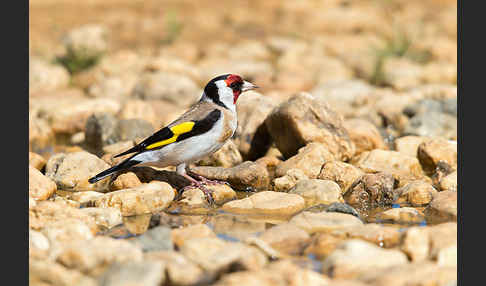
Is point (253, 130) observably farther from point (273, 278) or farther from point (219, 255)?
point (273, 278)

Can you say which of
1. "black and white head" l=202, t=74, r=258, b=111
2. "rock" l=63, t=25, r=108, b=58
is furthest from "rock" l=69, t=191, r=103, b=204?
"rock" l=63, t=25, r=108, b=58

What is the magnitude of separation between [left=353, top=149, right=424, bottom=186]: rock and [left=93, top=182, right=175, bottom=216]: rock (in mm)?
2514

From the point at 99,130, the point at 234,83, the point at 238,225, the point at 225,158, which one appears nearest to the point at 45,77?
the point at 99,130

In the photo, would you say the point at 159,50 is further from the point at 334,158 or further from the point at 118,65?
the point at 334,158

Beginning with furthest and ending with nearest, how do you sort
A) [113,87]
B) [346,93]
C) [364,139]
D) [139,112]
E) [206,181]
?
[113,87] < [346,93] < [139,112] < [364,139] < [206,181]

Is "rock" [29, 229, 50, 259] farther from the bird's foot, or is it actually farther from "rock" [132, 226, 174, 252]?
the bird's foot

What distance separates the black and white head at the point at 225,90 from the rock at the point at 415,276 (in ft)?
10.6

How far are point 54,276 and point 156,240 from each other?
835 mm

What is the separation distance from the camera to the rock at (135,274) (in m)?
4.04

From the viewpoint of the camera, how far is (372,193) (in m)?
6.46

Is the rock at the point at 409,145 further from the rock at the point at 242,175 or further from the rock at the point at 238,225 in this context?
the rock at the point at 238,225

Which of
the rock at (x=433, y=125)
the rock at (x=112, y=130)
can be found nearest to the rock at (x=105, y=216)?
the rock at (x=112, y=130)

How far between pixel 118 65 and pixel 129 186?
7161 millimetres

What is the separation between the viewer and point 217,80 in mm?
7148
